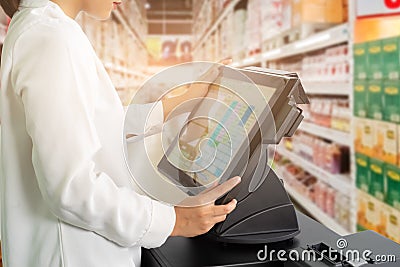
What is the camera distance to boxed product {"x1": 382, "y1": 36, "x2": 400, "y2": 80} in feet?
7.34

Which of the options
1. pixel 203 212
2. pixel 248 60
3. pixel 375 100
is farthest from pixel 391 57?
pixel 248 60

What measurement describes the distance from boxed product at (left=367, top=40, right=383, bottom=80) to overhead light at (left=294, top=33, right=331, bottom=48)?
492mm

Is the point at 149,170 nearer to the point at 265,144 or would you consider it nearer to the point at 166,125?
the point at 166,125

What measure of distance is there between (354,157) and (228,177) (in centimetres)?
206

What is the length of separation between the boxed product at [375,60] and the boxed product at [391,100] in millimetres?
82

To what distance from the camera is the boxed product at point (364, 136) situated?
2.55m

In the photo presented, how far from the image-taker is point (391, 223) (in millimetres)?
2383

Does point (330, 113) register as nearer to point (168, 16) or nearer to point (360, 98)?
point (360, 98)

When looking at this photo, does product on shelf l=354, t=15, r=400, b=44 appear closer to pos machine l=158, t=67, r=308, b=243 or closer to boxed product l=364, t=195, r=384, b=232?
boxed product l=364, t=195, r=384, b=232

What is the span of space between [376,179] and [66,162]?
2071mm

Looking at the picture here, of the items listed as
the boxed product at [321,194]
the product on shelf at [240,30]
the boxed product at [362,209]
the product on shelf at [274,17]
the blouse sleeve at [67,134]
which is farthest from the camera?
the product on shelf at [240,30]

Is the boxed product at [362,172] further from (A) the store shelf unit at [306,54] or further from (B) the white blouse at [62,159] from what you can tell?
(B) the white blouse at [62,159]

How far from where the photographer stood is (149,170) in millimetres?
1038

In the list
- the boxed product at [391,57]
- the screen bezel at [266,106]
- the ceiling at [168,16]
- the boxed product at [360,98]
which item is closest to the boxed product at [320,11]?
the boxed product at [360,98]
